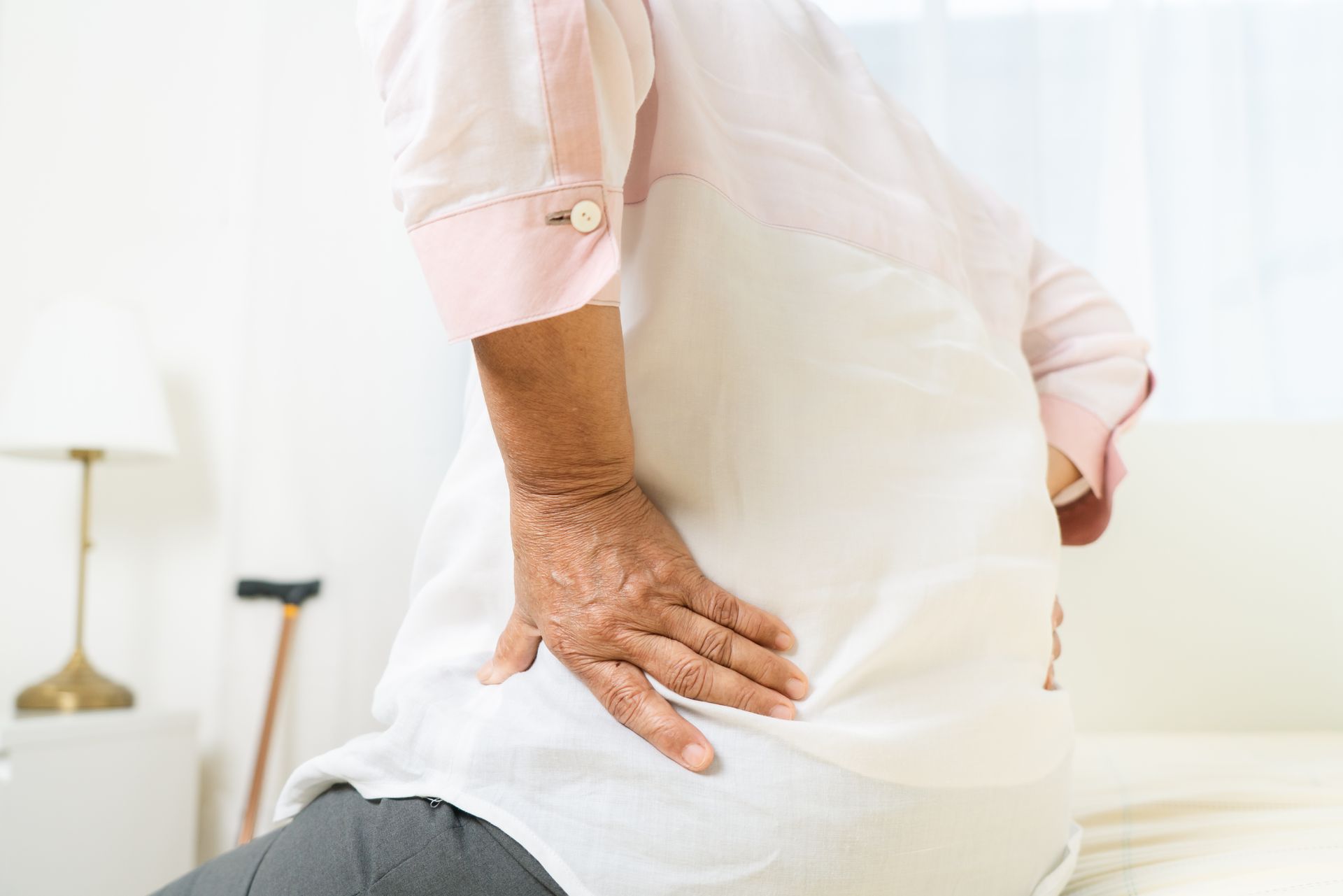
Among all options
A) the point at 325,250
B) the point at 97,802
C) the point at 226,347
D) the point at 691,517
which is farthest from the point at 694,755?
the point at 226,347

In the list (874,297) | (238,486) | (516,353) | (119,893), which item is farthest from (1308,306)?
(119,893)

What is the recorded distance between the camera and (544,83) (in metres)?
0.47

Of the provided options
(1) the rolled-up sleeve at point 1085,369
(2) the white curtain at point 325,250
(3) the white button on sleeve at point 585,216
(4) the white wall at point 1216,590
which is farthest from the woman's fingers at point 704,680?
(2) the white curtain at point 325,250

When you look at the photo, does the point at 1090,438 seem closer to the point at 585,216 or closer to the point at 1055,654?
the point at 1055,654

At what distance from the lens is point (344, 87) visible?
2.32m

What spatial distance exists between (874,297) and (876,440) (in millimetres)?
100

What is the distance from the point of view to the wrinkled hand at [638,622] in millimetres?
510

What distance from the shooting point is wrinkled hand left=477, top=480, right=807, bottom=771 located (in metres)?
0.51

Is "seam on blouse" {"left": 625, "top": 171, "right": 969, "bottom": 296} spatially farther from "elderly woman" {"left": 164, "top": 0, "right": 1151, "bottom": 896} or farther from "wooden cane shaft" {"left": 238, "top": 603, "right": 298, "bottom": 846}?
"wooden cane shaft" {"left": 238, "top": 603, "right": 298, "bottom": 846}

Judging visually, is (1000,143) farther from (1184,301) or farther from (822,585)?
(822,585)

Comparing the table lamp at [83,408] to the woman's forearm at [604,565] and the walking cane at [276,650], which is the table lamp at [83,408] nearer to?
the walking cane at [276,650]

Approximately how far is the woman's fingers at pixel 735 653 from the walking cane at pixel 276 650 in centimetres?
184

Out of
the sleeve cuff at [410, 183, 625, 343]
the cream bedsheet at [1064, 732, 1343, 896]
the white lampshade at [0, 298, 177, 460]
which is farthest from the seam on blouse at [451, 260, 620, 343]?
the white lampshade at [0, 298, 177, 460]

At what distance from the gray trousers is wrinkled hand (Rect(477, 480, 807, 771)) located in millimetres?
87
